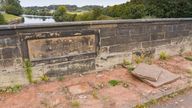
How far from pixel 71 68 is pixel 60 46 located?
529mm

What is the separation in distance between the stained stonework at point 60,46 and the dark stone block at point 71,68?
0.21m

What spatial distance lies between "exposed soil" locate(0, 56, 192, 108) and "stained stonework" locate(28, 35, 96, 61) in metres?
0.53

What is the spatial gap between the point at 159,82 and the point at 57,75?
6.40 feet

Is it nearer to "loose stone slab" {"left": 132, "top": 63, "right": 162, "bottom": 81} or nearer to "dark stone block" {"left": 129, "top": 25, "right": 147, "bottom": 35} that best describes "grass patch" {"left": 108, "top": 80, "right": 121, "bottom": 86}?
"loose stone slab" {"left": 132, "top": 63, "right": 162, "bottom": 81}

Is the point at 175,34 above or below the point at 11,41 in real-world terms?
below

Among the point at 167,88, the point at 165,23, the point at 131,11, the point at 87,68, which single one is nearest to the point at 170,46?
the point at 165,23

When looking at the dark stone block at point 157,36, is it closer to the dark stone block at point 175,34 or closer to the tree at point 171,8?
the dark stone block at point 175,34

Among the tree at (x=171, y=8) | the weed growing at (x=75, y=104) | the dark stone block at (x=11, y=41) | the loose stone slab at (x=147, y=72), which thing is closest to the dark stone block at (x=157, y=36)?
the loose stone slab at (x=147, y=72)

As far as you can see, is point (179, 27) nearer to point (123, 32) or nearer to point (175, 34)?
point (175, 34)

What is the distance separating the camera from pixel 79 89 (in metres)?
3.62

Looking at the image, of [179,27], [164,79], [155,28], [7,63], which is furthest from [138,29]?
[7,63]

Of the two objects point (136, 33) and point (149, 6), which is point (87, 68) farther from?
point (149, 6)

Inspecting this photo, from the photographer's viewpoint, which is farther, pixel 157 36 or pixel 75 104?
pixel 157 36

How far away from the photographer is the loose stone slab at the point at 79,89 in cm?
350
